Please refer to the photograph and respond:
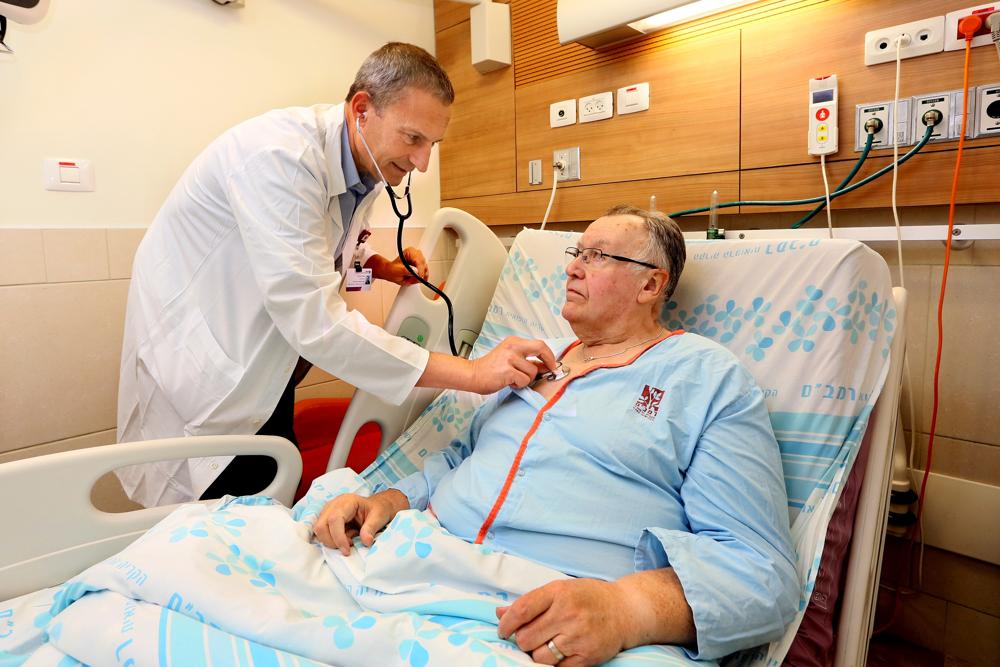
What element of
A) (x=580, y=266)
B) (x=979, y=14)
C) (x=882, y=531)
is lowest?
(x=882, y=531)

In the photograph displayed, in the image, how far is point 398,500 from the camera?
1.37 metres

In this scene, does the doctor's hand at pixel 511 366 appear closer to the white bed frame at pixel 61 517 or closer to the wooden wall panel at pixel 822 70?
the white bed frame at pixel 61 517

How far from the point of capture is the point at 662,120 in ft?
7.35

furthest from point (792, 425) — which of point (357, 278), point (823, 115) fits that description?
point (357, 278)

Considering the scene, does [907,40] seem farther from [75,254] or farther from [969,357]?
[75,254]

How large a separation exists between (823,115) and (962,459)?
3.53 feet

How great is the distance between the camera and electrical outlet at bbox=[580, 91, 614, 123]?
2.38 m

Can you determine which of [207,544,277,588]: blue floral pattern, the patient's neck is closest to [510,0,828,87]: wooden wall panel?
the patient's neck

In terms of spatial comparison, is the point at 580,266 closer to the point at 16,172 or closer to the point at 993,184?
the point at 993,184

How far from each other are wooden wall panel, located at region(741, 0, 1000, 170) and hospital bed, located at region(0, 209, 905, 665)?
0.70 meters

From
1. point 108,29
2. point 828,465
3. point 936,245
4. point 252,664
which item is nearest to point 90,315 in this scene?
point 108,29

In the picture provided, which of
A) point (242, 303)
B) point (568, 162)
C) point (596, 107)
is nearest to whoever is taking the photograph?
point (242, 303)

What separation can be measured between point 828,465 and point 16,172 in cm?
227

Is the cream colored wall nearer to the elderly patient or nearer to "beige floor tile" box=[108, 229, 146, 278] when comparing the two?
"beige floor tile" box=[108, 229, 146, 278]
